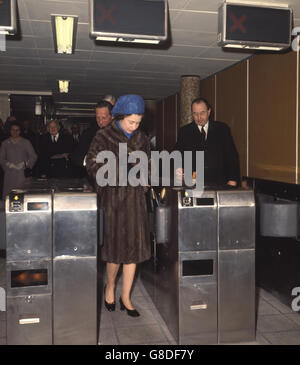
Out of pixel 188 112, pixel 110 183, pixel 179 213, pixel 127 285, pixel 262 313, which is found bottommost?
pixel 262 313

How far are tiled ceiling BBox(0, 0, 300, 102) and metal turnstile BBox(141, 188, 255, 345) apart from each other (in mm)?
1799

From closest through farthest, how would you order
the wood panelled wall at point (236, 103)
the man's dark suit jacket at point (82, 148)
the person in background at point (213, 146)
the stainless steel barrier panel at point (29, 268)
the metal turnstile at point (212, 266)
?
the stainless steel barrier panel at point (29, 268) < the metal turnstile at point (212, 266) < the man's dark suit jacket at point (82, 148) < the person in background at point (213, 146) < the wood panelled wall at point (236, 103)

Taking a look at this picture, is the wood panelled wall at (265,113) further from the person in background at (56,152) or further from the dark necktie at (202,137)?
the person in background at (56,152)

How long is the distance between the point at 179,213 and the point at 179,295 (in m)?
0.55

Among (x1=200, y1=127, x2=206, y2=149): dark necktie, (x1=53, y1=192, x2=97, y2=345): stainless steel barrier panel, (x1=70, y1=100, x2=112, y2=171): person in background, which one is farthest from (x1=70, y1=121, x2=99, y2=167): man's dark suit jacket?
(x1=53, y1=192, x2=97, y2=345): stainless steel barrier panel

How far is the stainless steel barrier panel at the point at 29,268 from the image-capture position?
8.14ft

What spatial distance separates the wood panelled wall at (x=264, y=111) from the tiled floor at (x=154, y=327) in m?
1.24

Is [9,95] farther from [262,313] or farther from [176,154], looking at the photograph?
[262,313]

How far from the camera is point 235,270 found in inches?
109

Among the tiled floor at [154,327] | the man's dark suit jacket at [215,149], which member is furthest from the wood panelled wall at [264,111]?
the tiled floor at [154,327]

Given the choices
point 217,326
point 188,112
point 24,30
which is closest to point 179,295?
point 217,326

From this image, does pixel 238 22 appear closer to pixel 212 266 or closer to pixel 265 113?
pixel 265 113

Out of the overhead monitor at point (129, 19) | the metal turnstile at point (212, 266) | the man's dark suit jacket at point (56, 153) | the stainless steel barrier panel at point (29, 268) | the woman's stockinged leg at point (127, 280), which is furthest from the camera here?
the man's dark suit jacket at point (56, 153)

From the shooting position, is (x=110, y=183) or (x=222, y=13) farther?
(x=222, y=13)
